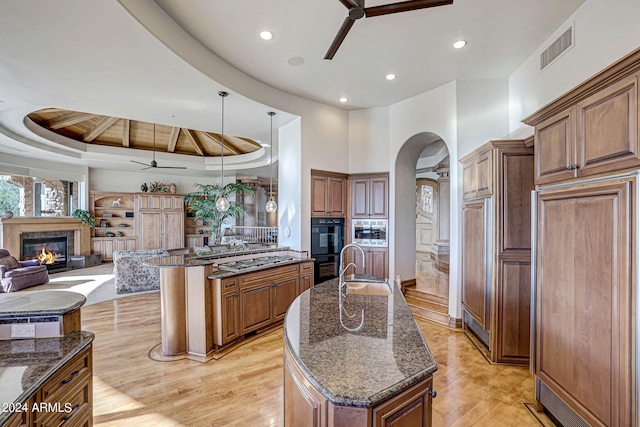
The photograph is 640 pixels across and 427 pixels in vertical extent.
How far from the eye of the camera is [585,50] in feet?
8.46

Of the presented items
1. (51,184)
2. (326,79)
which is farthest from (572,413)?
(51,184)

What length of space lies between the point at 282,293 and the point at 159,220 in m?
7.44

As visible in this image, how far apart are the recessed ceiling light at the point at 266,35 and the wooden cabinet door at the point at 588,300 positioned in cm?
302

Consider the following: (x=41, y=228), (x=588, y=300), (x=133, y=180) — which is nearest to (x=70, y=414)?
(x=588, y=300)

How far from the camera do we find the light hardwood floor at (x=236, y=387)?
217cm

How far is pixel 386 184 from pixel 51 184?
945 cm

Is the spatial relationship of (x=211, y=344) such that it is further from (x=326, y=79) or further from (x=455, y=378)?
(x=326, y=79)

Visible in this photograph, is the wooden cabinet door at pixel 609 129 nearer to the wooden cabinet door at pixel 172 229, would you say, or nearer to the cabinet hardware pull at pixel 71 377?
the cabinet hardware pull at pixel 71 377

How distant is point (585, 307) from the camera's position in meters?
1.78

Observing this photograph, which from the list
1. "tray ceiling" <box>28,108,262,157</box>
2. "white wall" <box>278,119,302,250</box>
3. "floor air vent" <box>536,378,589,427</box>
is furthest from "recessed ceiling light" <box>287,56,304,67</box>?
"floor air vent" <box>536,378,589,427</box>

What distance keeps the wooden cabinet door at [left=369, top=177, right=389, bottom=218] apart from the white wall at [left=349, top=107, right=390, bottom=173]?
230 mm

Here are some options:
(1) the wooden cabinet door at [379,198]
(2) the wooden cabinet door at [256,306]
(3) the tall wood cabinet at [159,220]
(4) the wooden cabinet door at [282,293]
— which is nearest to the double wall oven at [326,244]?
(1) the wooden cabinet door at [379,198]

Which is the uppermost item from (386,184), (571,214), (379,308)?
(386,184)

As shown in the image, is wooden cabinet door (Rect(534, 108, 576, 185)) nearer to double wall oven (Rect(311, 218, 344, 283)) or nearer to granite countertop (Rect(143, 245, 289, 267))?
double wall oven (Rect(311, 218, 344, 283))
